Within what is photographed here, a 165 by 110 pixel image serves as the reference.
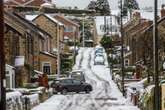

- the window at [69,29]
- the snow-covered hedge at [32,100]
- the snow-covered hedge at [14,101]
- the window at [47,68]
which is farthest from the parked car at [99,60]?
the snow-covered hedge at [14,101]

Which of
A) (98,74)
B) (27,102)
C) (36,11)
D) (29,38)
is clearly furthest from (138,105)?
(36,11)

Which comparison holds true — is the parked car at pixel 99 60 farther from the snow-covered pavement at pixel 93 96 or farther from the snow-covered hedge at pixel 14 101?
the snow-covered hedge at pixel 14 101

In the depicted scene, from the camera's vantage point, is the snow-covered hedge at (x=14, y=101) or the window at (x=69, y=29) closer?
the snow-covered hedge at (x=14, y=101)

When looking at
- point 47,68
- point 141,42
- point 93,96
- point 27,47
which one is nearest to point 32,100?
point 93,96

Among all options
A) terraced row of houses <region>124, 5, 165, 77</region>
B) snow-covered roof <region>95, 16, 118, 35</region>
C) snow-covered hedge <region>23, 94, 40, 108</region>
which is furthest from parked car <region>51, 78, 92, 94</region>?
snow-covered roof <region>95, 16, 118, 35</region>

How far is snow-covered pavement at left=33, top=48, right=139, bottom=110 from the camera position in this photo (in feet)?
156

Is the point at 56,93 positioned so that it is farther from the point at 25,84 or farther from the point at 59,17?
the point at 59,17

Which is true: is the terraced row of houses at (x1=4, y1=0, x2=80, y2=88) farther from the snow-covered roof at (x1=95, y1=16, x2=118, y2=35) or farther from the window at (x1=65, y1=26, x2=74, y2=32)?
the snow-covered roof at (x1=95, y1=16, x2=118, y2=35)

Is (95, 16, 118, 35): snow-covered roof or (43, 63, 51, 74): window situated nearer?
(43, 63, 51, 74): window

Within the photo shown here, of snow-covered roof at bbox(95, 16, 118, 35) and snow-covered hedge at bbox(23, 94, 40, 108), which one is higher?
snow-covered roof at bbox(95, 16, 118, 35)

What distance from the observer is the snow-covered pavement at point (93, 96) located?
156 feet

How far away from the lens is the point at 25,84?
67.7 metres

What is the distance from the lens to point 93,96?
205 feet

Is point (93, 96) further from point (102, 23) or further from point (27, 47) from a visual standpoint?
point (102, 23)
